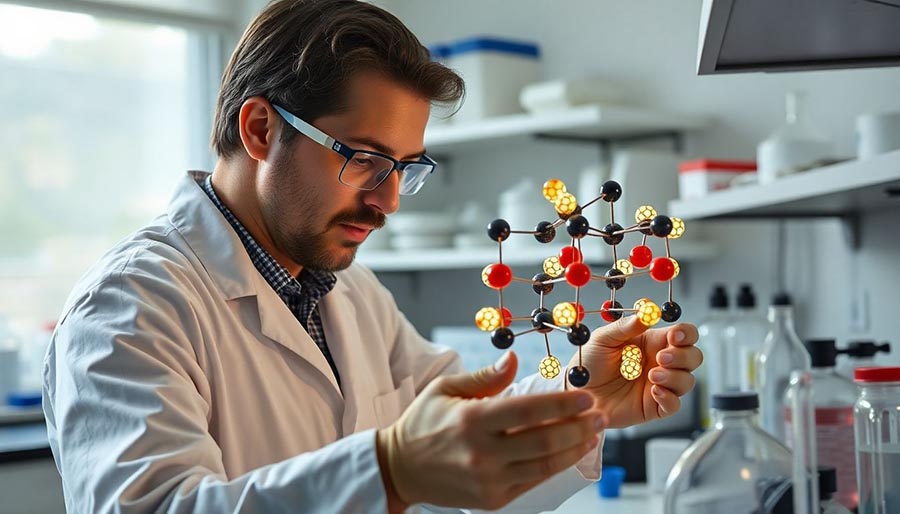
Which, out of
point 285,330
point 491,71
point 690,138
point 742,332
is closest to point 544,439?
point 285,330

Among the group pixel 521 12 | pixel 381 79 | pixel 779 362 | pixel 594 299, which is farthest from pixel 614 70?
pixel 381 79

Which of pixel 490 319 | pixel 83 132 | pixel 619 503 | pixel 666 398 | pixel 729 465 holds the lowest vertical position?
pixel 619 503

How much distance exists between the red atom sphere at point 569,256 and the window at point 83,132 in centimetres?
236

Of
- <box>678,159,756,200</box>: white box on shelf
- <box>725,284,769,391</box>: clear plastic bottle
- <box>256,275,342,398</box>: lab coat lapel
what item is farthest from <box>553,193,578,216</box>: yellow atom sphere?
<box>725,284,769,391</box>: clear plastic bottle

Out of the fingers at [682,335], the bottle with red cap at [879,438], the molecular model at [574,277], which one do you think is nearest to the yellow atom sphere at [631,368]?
the molecular model at [574,277]

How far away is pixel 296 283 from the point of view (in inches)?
60.9

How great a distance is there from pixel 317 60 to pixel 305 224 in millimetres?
235

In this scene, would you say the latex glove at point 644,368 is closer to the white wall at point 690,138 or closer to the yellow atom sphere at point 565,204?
the yellow atom sphere at point 565,204

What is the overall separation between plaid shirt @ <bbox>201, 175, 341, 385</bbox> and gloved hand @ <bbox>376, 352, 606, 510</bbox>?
0.65 metres

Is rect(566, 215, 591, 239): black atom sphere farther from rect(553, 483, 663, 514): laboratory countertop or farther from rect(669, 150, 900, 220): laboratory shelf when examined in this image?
rect(553, 483, 663, 514): laboratory countertop

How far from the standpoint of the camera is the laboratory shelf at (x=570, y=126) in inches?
97.3

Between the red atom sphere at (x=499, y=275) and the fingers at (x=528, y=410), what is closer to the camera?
the fingers at (x=528, y=410)

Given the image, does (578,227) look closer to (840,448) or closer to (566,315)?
(566,315)

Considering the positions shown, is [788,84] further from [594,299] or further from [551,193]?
[551,193]
